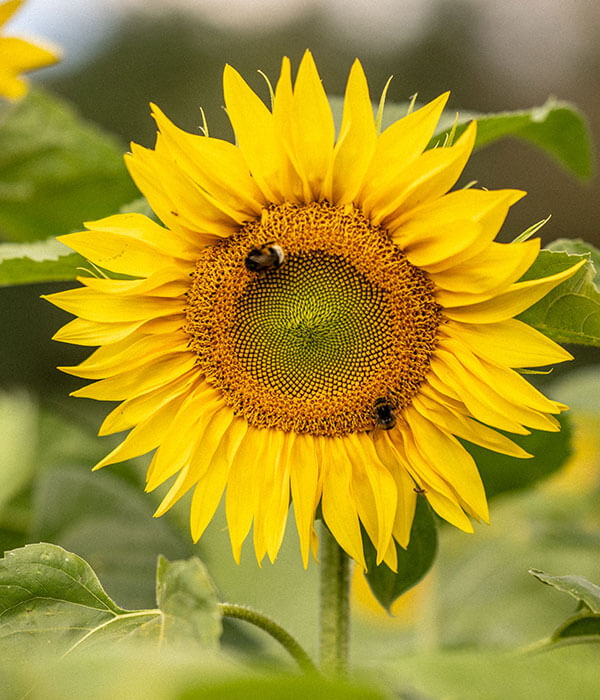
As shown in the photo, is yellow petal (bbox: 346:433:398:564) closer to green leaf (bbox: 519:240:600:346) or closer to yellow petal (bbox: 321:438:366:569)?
yellow petal (bbox: 321:438:366:569)

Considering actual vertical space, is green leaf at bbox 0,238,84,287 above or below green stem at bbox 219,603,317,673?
above

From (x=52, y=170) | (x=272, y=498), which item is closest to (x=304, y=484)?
(x=272, y=498)

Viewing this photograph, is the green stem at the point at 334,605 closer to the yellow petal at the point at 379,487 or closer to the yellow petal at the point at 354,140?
A: the yellow petal at the point at 379,487

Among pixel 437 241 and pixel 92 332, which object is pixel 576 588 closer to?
pixel 437 241

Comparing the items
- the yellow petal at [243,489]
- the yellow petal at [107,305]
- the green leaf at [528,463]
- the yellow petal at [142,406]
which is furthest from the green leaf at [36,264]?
the green leaf at [528,463]

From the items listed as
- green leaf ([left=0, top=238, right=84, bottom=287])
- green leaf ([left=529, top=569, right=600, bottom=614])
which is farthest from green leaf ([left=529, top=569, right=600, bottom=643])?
green leaf ([left=0, top=238, right=84, bottom=287])

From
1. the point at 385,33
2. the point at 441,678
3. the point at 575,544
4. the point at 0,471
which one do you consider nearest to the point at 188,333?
the point at 0,471
